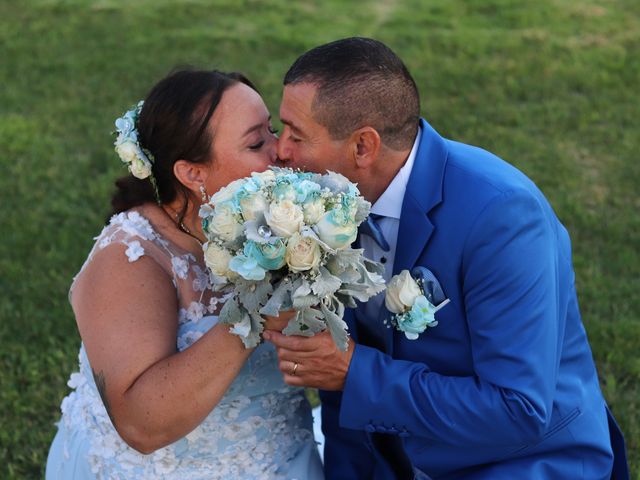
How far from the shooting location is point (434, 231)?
139 inches

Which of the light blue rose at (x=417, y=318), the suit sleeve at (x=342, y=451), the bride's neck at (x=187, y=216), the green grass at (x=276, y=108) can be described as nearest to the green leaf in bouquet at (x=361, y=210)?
the light blue rose at (x=417, y=318)

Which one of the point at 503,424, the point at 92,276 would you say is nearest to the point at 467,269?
the point at 503,424

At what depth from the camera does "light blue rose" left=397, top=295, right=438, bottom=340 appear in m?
3.46

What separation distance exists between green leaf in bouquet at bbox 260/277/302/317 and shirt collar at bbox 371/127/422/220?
2.39 ft

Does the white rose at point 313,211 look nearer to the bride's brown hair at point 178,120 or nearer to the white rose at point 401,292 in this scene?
the white rose at point 401,292

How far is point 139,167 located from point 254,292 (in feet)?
3.20

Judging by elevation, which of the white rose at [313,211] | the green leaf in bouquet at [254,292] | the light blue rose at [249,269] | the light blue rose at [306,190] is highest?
the light blue rose at [306,190]

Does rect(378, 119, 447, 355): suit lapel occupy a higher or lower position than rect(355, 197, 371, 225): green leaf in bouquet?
lower

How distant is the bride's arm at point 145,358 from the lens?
11.2ft

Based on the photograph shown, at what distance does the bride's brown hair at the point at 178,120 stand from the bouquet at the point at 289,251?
586mm

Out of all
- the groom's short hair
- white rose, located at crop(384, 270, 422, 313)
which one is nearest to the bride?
the groom's short hair

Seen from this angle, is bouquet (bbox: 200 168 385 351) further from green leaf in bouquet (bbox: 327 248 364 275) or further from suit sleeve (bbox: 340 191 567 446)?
suit sleeve (bbox: 340 191 567 446)

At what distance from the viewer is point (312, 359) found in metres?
3.40

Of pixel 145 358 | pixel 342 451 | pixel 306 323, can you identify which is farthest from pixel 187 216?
pixel 342 451
